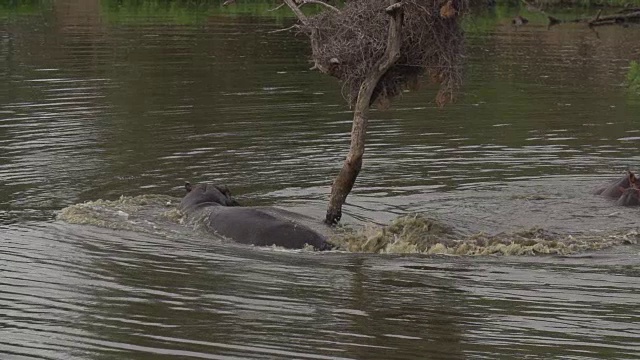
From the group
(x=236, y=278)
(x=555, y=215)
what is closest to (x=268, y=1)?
(x=555, y=215)

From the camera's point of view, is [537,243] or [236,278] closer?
[236,278]

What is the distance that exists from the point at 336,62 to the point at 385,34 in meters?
0.61

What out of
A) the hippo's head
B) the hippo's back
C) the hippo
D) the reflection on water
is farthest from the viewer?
the hippo

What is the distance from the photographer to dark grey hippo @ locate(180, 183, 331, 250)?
13055 mm

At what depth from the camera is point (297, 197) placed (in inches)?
627

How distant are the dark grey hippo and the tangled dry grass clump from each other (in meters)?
1.82

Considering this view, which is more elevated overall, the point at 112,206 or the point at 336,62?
the point at 336,62

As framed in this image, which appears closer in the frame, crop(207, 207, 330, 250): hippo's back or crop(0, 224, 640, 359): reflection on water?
crop(0, 224, 640, 359): reflection on water

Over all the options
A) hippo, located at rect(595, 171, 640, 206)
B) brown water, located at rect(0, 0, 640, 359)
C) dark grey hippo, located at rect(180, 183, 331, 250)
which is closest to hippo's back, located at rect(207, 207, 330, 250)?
dark grey hippo, located at rect(180, 183, 331, 250)

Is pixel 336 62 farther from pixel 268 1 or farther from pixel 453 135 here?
pixel 268 1

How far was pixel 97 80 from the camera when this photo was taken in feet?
90.3

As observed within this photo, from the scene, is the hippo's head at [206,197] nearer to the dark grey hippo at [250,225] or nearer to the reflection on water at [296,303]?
the dark grey hippo at [250,225]

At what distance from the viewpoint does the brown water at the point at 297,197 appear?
378 inches

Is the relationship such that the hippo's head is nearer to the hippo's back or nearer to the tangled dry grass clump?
the hippo's back
